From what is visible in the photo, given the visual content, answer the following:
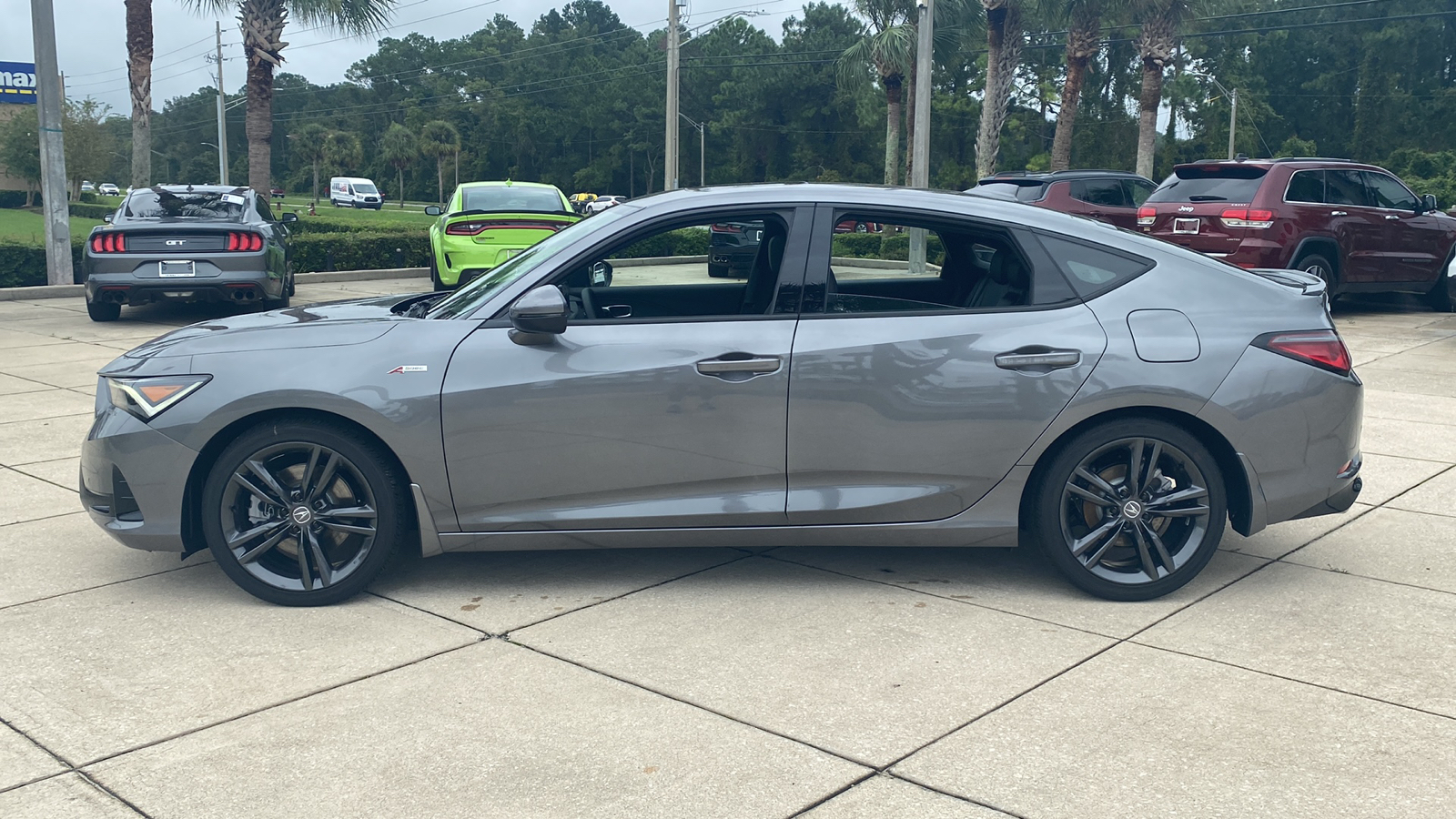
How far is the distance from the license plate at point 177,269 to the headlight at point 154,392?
9.05 meters

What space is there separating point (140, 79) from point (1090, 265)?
79.5ft

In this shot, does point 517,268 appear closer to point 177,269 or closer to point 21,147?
point 177,269

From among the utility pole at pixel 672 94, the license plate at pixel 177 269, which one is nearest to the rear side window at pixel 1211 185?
the license plate at pixel 177 269

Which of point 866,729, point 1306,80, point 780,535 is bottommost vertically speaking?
point 866,729

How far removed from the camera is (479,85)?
110 metres

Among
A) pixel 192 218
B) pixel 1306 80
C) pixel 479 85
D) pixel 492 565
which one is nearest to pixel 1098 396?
pixel 492 565

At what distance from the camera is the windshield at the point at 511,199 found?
15461 millimetres

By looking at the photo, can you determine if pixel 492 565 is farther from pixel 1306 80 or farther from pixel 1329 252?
pixel 1306 80

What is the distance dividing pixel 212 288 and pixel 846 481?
10247 millimetres

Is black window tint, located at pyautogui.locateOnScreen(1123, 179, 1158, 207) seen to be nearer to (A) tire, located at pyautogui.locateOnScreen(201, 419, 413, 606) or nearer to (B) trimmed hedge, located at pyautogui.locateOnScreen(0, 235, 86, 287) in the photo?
(B) trimmed hedge, located at pyautogui.locateOnScreen(0, 235, 86, 287)

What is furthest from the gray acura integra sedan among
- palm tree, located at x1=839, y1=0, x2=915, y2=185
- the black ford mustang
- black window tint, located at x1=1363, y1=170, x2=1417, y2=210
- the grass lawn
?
palm tree, located at x1=839, y1=0, x2=915, y2=185

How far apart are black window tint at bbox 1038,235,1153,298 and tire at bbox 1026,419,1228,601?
20.9 inches

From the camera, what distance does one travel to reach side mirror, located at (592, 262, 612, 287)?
4.88 meters

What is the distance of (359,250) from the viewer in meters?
20.9
